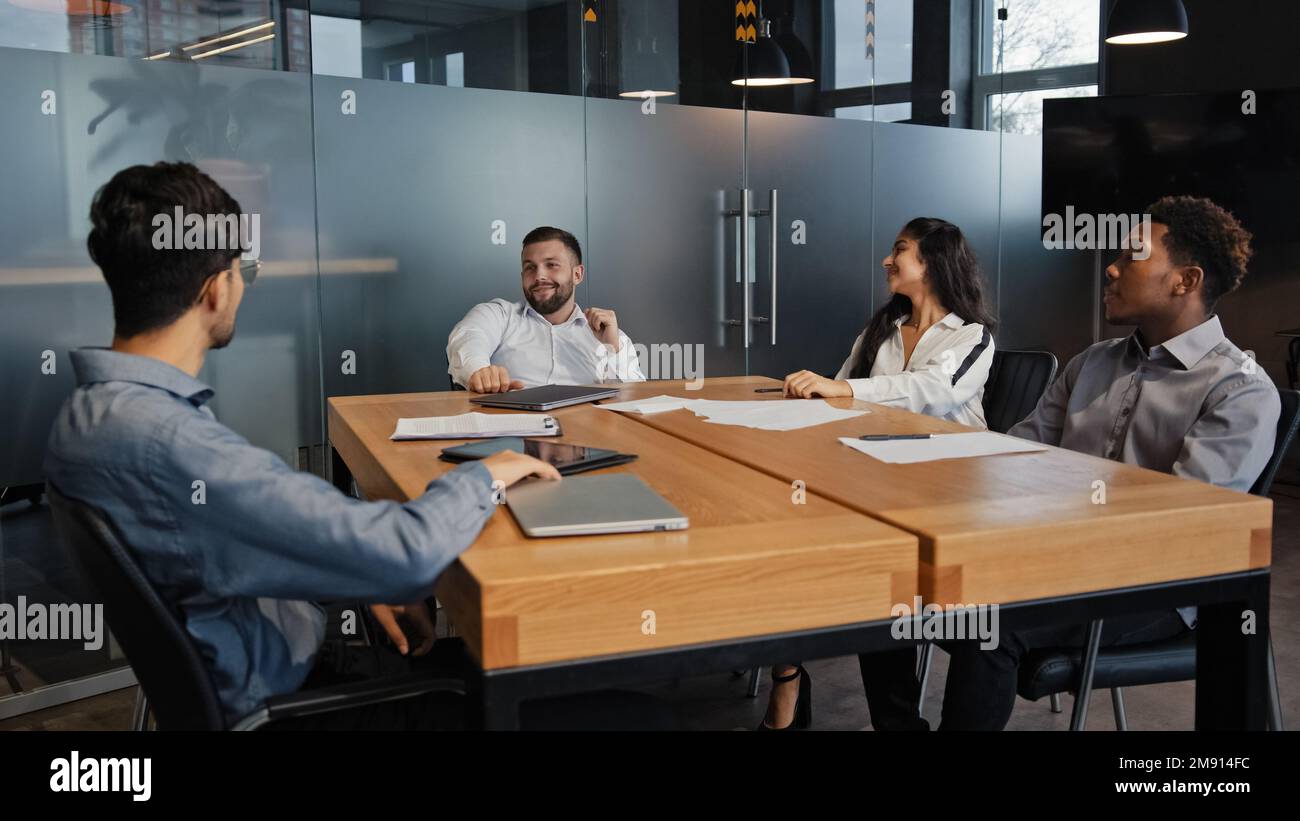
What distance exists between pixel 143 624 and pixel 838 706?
2.08 metres

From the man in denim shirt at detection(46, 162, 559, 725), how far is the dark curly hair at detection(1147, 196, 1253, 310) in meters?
1.67

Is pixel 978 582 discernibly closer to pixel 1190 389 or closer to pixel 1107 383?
pixel 1190 389

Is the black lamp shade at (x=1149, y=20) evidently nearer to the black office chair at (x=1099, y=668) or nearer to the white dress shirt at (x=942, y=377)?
the white dress shirt at (x=942, y=377)

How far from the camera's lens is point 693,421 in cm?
247

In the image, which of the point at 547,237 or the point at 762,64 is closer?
the point at 547,237

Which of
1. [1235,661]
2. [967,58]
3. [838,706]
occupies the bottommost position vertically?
[838,706]

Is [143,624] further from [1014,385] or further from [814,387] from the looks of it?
[1014,385]

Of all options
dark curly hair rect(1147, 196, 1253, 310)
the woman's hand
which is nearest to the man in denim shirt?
the woman's hand

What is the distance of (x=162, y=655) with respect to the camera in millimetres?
1270

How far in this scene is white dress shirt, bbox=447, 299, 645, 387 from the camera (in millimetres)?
3822

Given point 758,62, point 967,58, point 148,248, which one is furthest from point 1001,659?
point 967,58

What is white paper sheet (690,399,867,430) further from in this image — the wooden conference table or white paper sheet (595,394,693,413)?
the wooden conference table

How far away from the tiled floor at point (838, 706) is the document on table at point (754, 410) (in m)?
0.81
